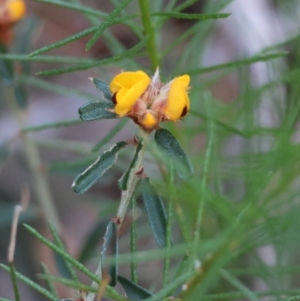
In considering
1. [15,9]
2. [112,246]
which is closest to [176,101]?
[112,246]

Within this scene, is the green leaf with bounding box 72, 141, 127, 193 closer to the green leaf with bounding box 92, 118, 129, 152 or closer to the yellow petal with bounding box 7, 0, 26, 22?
the green leaf with bounding box 92, 118, 129, 152

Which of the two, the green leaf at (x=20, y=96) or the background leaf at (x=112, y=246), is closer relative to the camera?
the background leaf at (x=112, y=246)

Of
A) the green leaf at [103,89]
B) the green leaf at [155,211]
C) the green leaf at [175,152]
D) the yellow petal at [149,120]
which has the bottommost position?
the green leaf at [155,211]

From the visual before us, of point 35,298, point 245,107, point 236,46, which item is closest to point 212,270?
point 245,107

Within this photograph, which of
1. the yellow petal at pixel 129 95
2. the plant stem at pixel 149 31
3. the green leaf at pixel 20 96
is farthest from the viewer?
the green leaf at pixel 20 96

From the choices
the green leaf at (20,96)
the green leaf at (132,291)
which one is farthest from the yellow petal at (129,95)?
the green leaf at (20,96)

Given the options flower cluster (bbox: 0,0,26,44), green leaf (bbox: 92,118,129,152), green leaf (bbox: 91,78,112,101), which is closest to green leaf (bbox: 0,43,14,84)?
flower cluster (bbox: 0,0,26,44)

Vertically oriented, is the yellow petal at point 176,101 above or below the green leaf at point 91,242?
below

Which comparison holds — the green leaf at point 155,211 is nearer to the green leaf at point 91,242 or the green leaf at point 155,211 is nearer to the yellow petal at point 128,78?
the yellow petal at point 128,78
